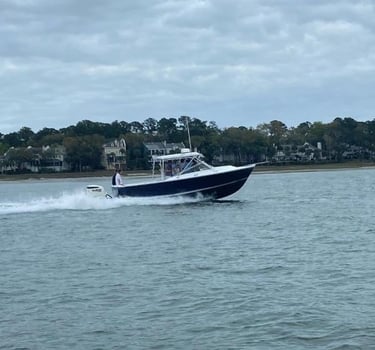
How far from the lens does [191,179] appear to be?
43.6 m

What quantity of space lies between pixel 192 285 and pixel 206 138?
129 m

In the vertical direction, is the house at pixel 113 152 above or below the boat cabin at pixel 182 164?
above

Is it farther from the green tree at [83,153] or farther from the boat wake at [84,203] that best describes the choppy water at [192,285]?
the green tree at [83,153]

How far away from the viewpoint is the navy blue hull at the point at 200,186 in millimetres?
43719

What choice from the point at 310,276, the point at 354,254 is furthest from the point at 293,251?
the point at 310,276

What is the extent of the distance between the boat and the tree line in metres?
90.2

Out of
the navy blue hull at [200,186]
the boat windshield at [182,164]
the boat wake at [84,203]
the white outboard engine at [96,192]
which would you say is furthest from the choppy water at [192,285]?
the white outboard engine at [96,192]

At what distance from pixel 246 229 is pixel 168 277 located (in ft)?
38.9

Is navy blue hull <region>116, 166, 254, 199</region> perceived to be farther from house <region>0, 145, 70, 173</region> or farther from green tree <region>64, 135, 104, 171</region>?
house <region>0, 145, 70, 173</region>

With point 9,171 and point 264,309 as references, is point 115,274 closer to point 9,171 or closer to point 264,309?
point 264,309

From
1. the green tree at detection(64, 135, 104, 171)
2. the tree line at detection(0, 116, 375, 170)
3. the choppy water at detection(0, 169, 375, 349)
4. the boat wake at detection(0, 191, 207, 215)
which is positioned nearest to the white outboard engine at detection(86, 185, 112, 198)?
the boat wake at detection(0, 191, 207, 215)

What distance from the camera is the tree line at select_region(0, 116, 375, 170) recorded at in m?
147

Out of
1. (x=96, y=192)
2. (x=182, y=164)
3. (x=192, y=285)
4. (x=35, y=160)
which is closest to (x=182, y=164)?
(x=182, y=164)

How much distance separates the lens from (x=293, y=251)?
23.9m
